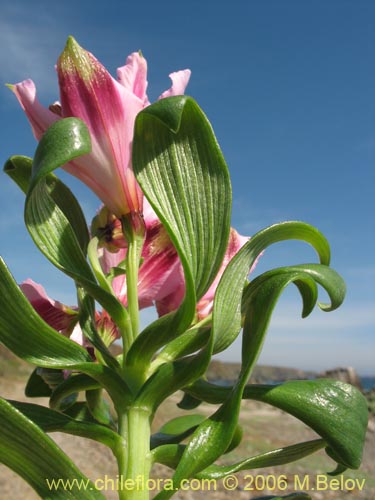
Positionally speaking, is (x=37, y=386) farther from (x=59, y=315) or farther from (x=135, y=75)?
(x=135, y=75)

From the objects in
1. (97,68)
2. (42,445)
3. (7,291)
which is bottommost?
(42,445)

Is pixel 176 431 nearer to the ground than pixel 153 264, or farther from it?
nearer to the ground

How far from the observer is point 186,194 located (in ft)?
1.64

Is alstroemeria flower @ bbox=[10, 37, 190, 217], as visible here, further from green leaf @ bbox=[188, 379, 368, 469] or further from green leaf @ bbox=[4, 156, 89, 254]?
green leaf @ bbox=[188, 379, 368, 469]

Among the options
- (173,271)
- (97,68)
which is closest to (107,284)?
(173,271)

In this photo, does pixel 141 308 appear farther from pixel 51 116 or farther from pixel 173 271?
pixel 51 116

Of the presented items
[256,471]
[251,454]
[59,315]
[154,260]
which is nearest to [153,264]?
[154,260]

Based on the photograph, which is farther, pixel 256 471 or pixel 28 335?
pixel 256 471

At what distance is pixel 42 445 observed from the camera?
0.44 m

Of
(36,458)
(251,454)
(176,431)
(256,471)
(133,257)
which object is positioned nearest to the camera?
(36,458)

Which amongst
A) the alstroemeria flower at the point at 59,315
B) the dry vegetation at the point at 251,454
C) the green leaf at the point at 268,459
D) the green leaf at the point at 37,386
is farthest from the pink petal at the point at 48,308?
the dry vegetation at the point at 251,454

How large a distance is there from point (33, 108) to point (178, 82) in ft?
0.53

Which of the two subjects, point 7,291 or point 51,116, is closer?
point 7,291

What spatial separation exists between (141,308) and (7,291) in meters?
0.24
